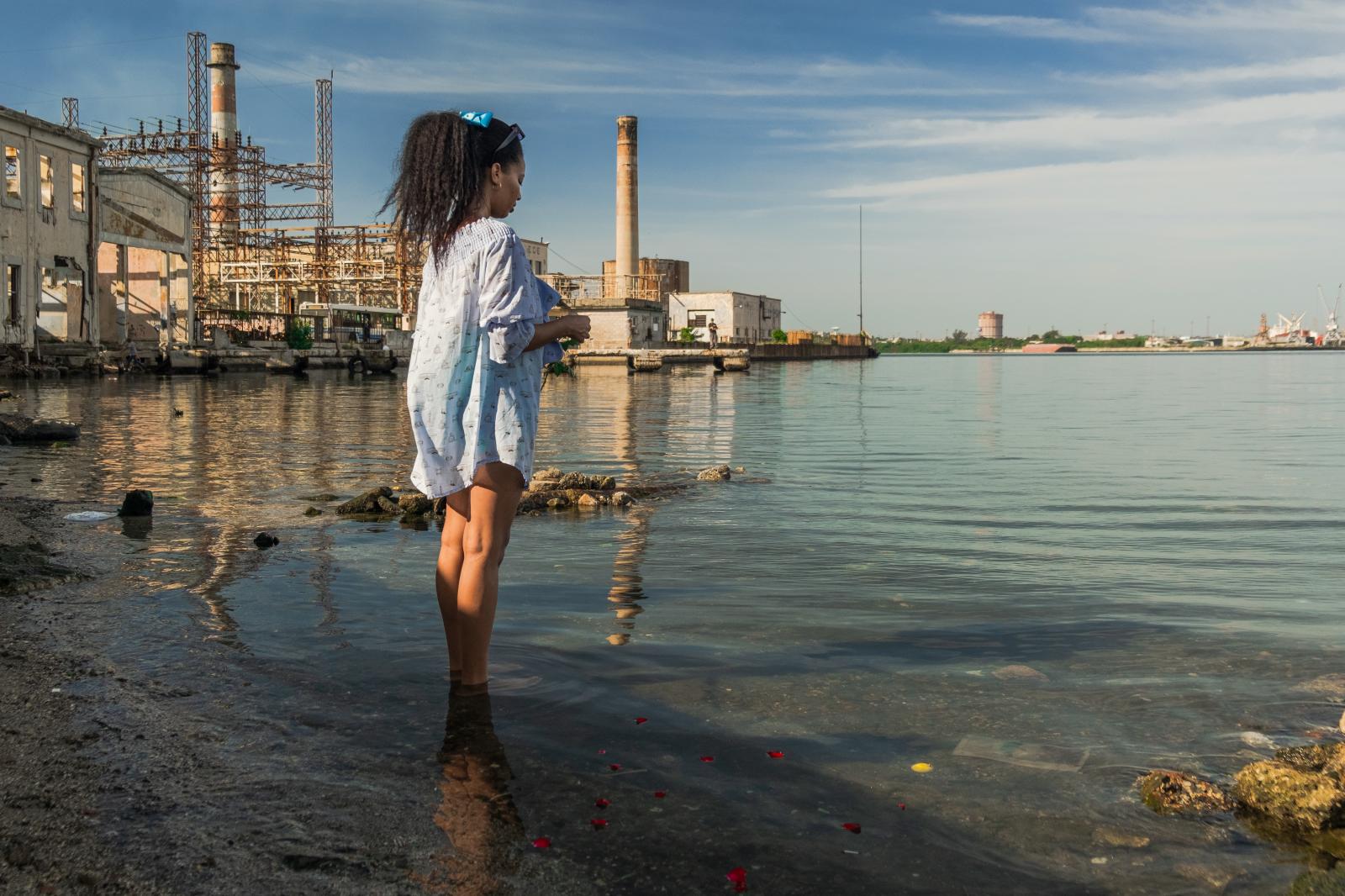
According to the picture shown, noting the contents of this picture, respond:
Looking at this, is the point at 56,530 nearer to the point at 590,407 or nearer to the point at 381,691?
the point at 381,691

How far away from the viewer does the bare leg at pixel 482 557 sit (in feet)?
12.0

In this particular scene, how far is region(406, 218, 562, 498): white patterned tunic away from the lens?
11.7 feet

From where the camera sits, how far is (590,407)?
27266 mm

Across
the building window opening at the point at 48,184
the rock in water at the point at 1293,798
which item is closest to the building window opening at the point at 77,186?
the building window opening at the point at 48,184

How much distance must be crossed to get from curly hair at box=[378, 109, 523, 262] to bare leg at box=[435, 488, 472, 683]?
84cm

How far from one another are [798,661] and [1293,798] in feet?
6.28

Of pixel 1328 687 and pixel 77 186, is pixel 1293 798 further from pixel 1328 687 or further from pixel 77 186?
pixel 77 186

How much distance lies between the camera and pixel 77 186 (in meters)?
37.0

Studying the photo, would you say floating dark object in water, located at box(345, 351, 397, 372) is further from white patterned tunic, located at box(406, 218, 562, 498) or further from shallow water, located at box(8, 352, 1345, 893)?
white patterned tunic, located at box(406, 218, 562, 498)

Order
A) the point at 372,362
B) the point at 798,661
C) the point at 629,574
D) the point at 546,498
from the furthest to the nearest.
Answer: the point at 372,362 < the point at 546,498 < the point at 629,574 < the point at 798,661

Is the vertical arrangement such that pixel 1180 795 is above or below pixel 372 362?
below

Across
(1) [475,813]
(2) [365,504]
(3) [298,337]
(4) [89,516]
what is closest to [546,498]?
(2) [365,504]

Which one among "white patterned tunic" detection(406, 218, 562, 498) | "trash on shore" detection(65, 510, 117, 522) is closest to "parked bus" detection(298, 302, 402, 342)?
"trash on shore" detection(65, 510, 117, 522)

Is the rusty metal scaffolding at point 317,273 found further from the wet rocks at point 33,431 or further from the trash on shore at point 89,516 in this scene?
the trash on shore at point 89,516
